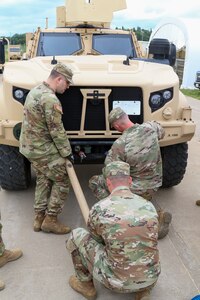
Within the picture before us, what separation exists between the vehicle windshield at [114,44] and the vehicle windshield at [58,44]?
266mm

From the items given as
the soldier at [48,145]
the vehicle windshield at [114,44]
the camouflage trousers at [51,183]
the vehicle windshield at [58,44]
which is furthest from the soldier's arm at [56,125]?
the vehicle windshield at [114,44]

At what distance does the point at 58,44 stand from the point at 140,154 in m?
2.81

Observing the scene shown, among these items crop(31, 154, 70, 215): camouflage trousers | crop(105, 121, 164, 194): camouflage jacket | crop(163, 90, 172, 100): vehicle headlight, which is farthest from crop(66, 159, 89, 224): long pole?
crop(163, 90, 172, 100): vehicle headlight

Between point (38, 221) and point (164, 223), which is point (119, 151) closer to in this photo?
point (164, 223)

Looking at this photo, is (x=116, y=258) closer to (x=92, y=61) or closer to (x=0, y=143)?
(x=0, y=143)

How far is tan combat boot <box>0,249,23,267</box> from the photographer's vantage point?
347 cm

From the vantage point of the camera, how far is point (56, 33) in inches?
243

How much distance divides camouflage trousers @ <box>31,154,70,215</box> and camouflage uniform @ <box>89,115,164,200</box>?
38cm

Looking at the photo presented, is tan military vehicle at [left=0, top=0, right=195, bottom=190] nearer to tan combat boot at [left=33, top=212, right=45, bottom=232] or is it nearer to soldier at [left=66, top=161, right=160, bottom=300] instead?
tan combat boot at [left=33, top=212, right=45, bottom=232]

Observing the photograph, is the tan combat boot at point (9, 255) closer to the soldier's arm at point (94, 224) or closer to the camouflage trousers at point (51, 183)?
the camouflage trousers at point (51, 183)

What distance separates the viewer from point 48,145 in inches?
153

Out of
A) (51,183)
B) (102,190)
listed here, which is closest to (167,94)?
(102,190)

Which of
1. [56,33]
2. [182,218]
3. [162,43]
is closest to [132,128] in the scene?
[182,218]

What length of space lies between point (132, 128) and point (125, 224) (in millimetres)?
1374
